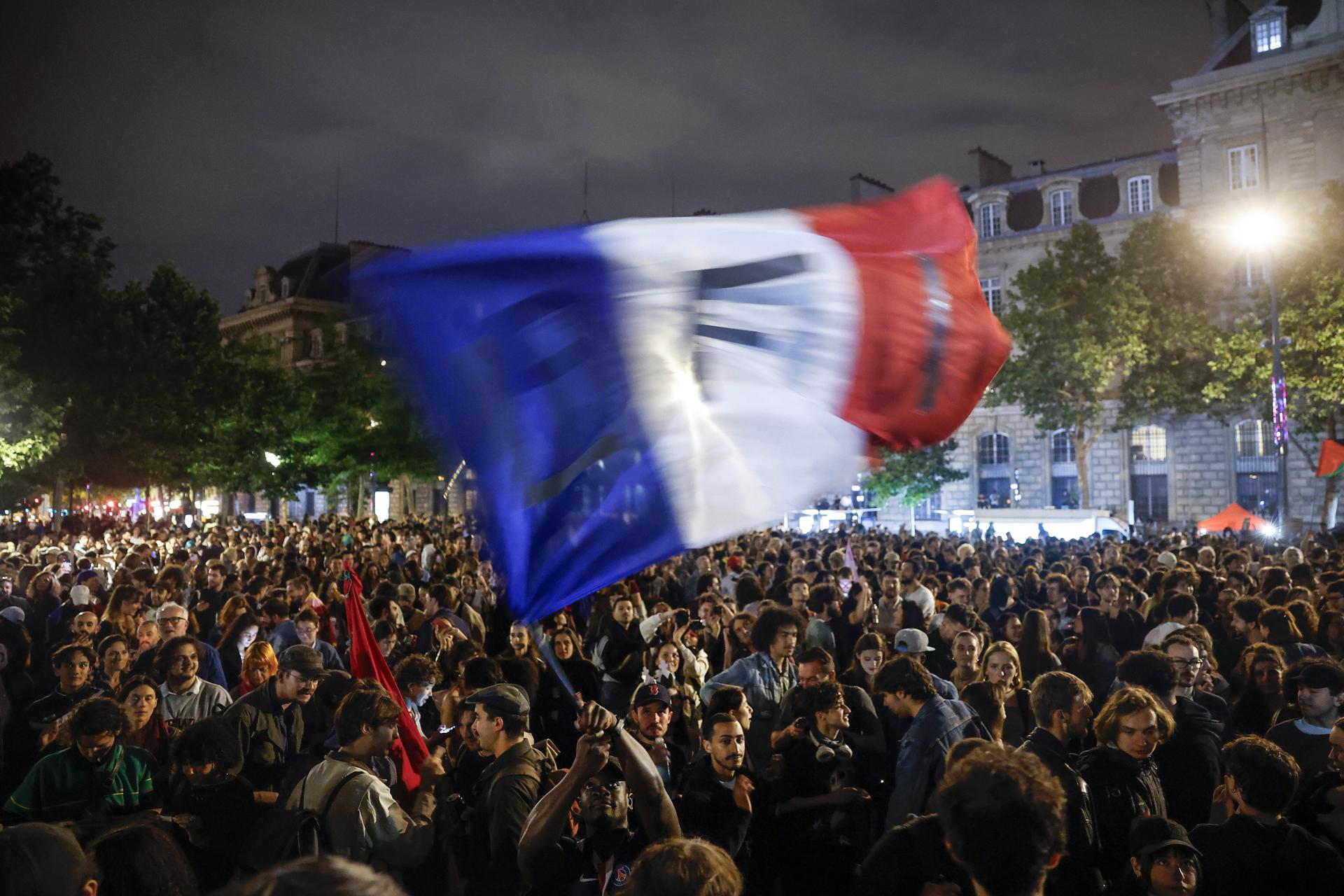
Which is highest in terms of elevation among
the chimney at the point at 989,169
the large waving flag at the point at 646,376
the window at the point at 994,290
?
the chimney at the point at 989,169

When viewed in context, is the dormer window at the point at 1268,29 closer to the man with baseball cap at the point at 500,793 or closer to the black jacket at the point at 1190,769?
the black jacket at the point at 1190,769

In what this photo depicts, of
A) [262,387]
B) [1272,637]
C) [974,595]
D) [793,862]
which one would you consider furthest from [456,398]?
[262,387]

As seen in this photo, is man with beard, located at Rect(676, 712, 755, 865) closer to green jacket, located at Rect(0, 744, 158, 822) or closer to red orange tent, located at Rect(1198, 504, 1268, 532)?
green jacket, located at Rect(0, 744, 158, 822)

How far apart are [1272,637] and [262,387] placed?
42502 millimetres

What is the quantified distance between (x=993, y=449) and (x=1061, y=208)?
1292cm

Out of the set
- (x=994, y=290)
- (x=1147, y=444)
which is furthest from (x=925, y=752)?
(x=994, y=290)

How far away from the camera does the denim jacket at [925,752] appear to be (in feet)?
15.0

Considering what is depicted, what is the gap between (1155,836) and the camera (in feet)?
11.7

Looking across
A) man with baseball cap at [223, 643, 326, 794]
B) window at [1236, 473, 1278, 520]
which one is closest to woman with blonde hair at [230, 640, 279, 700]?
man with baseball cap at [223, 643, 326, 794]

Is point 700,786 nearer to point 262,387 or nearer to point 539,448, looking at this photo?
point 539,448

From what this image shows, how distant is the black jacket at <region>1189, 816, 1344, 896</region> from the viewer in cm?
350

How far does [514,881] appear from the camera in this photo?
3.93 m

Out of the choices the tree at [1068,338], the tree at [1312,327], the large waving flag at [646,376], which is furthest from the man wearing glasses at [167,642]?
the tree at [1068,338]

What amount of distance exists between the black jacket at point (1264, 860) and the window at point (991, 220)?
176ft
